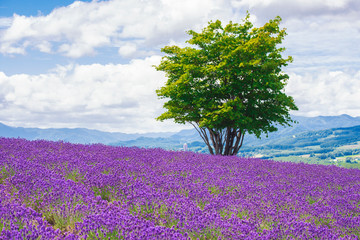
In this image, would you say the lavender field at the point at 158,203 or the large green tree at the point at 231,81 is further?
the large green tree at the point at 231,81

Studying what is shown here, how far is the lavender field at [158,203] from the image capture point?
3.67 metres

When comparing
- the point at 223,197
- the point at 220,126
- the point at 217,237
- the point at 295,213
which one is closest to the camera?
the point at 217,237

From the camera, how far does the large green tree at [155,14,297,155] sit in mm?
16109

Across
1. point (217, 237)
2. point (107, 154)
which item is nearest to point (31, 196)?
point (217, 237)

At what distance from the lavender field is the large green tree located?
8.99 metres

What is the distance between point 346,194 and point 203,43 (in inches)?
500

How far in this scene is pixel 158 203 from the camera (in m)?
4.61

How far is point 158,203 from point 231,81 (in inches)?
523

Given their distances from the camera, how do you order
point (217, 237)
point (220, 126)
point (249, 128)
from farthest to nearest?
point (220, 126)
point (249, 128)
point (217, 237)

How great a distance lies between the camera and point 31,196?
4.56 metres

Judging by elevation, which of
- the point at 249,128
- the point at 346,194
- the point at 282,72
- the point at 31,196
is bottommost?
the point at 346,194

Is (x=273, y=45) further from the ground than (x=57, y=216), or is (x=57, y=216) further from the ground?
(x=273, y=45)

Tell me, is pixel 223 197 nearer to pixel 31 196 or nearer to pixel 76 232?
pixel 76 232

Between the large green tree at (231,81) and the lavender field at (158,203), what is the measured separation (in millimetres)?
8993
